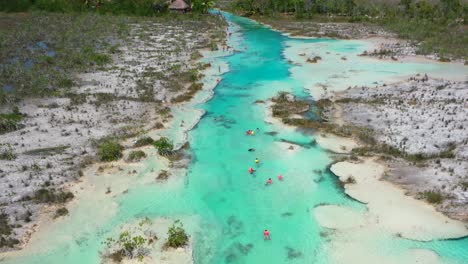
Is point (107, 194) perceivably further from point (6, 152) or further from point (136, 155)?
point (6, 152)

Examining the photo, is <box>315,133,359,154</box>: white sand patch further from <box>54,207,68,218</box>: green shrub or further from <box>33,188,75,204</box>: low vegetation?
<box>54,207,68,218</box>: green shrub

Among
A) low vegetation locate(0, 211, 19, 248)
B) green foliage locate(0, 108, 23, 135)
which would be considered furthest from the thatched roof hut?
low vegetation locate(0, 211, 19, 248)

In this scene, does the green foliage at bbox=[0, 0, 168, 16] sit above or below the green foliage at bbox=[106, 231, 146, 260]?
above

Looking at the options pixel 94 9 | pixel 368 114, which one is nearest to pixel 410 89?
pixel 368 114

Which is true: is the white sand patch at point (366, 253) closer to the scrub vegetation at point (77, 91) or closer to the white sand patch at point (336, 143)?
the white sand patch at point (336, 143)

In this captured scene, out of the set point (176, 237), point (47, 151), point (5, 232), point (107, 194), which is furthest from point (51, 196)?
point (176, 237)

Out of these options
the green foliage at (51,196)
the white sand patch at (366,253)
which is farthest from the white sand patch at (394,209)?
the green foliage at (51,196)

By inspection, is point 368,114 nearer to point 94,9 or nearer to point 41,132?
point 41,132
